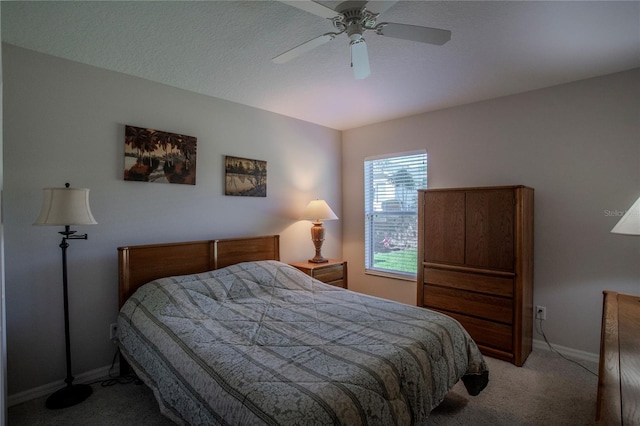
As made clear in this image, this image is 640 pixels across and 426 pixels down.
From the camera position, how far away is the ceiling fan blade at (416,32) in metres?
1.58

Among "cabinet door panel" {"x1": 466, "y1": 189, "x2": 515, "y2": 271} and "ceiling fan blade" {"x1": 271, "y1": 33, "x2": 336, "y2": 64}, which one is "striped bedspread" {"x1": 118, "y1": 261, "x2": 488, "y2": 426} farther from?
"ceiling fan blade" {"x1": 271, "y1": 33, "x2": 336, "y2": 64}

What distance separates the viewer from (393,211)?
13.1ft

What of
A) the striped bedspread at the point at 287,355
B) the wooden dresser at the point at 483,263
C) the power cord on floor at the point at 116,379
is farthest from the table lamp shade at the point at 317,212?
the power cord on floor at the point at 116,379

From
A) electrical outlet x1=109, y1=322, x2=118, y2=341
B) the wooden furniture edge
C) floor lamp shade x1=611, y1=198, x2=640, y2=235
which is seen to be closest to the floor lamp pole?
electrical outlet x1=109, y1=322, x2=118, y2=341

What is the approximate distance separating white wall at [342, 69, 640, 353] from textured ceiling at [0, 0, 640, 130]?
0.23 m

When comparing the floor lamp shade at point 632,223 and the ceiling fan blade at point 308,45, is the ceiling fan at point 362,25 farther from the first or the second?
the floor lamp shade at point 632,223

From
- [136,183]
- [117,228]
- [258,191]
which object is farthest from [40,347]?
[258,191]

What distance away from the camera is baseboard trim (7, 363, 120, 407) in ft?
6.96

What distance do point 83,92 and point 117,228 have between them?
108 cm

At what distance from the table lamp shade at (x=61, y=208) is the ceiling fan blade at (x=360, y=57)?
6.39 ft

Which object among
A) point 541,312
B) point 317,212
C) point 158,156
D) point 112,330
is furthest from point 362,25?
point 541,312

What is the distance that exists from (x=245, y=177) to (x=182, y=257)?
42.1 inches

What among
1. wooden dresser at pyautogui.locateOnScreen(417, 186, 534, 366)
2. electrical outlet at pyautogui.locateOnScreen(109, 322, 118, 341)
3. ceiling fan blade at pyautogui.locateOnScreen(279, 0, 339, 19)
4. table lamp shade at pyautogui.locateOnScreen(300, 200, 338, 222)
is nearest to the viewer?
ceiling fan blade at pyautogui.locateOnScreen(279, 0, 339, 19)

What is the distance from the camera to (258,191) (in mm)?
3508
